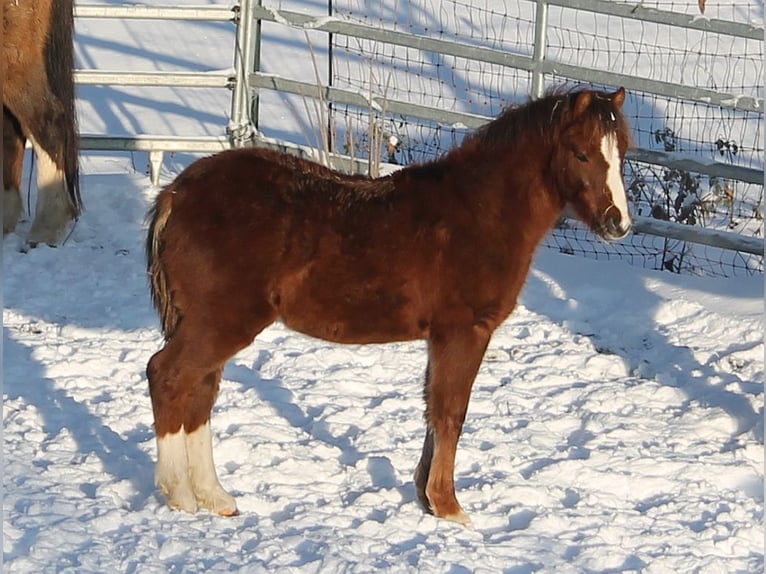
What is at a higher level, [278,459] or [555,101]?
[555,101]

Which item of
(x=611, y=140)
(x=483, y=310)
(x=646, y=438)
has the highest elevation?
(x=611, y=140)

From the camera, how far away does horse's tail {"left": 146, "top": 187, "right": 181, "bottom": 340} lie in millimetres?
4523

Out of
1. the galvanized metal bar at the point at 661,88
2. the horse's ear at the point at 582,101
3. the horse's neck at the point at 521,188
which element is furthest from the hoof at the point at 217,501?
the galvanized metal bar at the point at 661,88

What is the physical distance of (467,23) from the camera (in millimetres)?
16969

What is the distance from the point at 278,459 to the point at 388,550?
1.04m

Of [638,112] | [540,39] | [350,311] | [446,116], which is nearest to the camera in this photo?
[350,311]

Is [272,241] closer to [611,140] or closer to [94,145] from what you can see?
[611,140]

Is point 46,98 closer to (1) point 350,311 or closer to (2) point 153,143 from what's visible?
(2) point 153,143

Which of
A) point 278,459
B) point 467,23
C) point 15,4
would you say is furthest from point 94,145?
point 467,23

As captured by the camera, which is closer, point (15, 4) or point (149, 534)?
point (149, 534)

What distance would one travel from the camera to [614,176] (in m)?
4.44

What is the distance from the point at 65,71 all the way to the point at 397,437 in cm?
387

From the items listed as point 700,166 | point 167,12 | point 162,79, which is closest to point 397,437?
point 700,166

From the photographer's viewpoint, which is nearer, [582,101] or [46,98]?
[582,101]
